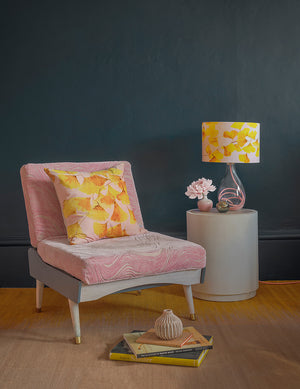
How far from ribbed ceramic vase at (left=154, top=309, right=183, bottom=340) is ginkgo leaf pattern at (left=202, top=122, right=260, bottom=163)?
118 centimetres

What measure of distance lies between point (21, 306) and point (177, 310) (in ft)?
3.10

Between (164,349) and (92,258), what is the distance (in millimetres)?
527

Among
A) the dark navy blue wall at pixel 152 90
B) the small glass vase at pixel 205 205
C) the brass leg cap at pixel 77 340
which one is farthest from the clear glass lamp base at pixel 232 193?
the brass leg cap at pixel 77 340

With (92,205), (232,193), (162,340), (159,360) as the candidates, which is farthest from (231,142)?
(159,360)

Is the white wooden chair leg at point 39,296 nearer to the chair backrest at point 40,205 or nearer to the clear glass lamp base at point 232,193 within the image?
the chair backrest at point 40,205

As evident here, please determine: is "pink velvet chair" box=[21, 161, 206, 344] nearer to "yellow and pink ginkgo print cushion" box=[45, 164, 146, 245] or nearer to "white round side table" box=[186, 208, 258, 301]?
"yellow and pink ginkgo print cushion" box=[45, 164, 146, 245]

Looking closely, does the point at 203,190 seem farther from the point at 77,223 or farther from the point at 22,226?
the point at 22,226

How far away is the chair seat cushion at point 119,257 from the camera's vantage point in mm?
2295

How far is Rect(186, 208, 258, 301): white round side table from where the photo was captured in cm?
295

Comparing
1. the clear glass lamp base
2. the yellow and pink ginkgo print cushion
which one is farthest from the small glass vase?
the yellow and pink ginkgo print cushion

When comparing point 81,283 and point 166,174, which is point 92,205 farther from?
point 166,174

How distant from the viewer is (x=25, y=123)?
340 centimetres

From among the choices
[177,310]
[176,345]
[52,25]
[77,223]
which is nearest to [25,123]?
[52,25]

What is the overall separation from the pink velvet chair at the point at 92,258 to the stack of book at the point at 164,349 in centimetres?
27
